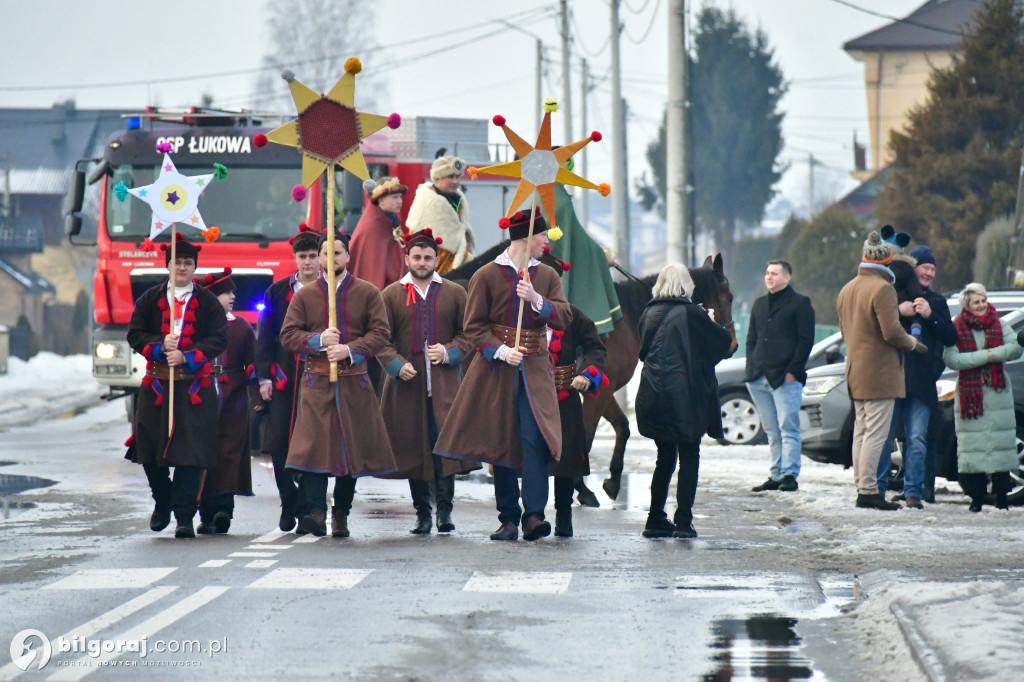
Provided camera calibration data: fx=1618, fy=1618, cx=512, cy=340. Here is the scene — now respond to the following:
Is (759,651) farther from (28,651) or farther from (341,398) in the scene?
(341,398)

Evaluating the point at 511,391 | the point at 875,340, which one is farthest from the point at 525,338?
the point at 875,340

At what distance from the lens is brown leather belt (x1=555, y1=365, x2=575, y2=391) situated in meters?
10.1

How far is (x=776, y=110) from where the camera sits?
70.4m

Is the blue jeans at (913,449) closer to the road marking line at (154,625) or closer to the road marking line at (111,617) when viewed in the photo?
the road marking line at (154,625)

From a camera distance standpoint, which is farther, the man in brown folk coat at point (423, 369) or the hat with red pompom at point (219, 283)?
the hat with red pompom at point (219, 283)

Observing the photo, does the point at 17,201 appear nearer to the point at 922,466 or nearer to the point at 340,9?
the point at 340,9

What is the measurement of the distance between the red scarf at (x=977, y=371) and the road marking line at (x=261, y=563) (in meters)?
5.30

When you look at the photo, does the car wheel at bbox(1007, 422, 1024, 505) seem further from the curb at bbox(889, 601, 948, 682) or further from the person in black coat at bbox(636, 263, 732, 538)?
the curb at bbox(889, 601, 948, 682)

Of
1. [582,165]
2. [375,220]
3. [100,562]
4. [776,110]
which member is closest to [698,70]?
[776,110]

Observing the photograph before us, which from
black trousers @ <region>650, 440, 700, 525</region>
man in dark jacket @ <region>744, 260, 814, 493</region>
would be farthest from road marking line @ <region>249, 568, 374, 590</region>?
man in dark jacket @ <region>744, 260, 814, 493</region>

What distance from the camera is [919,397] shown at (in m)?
11.7

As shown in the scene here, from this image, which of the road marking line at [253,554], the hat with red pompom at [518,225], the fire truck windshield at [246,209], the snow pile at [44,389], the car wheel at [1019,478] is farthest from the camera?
the snow pile at [44,389]

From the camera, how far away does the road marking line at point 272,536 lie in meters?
9.73

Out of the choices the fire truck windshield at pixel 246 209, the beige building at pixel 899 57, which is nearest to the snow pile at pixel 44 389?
the fire truck windshield at pixel 246 209
